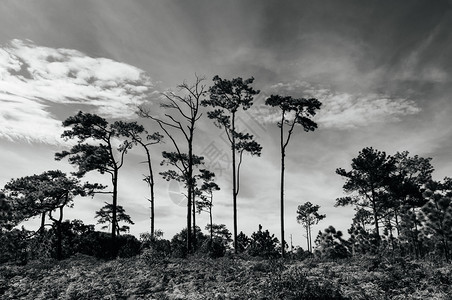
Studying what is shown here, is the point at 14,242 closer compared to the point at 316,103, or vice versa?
the point at 316,103

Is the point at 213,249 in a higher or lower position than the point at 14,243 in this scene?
lower

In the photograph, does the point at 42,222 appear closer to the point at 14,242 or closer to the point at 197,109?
the point at 14,242

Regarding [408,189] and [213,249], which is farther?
[408,189]

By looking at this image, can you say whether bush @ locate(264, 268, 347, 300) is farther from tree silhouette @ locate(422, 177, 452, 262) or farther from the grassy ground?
tree silhouette @ locate(422, 177, 452, 262)

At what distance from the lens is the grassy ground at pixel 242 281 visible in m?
7.69

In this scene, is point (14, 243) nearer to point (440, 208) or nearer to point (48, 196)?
point (48, 196)

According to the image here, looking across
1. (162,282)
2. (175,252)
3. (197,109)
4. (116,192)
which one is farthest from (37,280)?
(197,109)

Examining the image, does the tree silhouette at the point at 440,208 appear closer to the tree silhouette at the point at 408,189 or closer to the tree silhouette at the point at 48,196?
the tree silhouette at the point at 408,189

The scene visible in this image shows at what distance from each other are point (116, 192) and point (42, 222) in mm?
13125

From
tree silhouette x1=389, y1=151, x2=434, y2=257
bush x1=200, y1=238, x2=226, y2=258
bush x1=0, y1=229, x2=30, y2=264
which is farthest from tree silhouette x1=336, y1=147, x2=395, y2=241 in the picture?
bush x1=0, y1=229, x2=30, y2=264

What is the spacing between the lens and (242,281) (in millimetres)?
9109

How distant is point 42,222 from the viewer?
3108 cm

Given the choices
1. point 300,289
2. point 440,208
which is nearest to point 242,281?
point 300,289

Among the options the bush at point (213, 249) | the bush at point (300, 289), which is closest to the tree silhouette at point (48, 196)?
the bush at point (213, 249)
